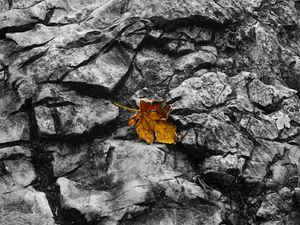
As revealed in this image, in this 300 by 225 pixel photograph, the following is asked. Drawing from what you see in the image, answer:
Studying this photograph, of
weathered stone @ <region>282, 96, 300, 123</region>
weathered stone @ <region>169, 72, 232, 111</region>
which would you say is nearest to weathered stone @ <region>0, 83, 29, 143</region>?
weathered stone @ <region>169, 72, 232, 111</region>

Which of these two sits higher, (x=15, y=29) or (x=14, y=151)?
(x=15, y=29)

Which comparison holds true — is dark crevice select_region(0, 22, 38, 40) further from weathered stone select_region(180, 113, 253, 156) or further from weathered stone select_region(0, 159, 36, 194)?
weathered stone select_region(180, 113, 253, 156)

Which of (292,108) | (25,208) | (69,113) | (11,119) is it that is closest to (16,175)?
(25,208)

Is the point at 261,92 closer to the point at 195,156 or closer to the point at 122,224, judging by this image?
the point at 195,156

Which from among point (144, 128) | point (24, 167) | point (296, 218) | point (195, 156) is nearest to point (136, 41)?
point (144, 128)

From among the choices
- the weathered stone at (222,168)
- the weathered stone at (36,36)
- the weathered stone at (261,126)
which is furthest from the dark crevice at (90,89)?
the weathered stone at (261,126)

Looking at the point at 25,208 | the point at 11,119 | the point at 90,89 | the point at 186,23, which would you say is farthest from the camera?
the point at 186,23

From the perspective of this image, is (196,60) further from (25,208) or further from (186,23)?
(25,208)

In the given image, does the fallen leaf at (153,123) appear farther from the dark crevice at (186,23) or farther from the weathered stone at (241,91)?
the dark crevice at (186,23)
